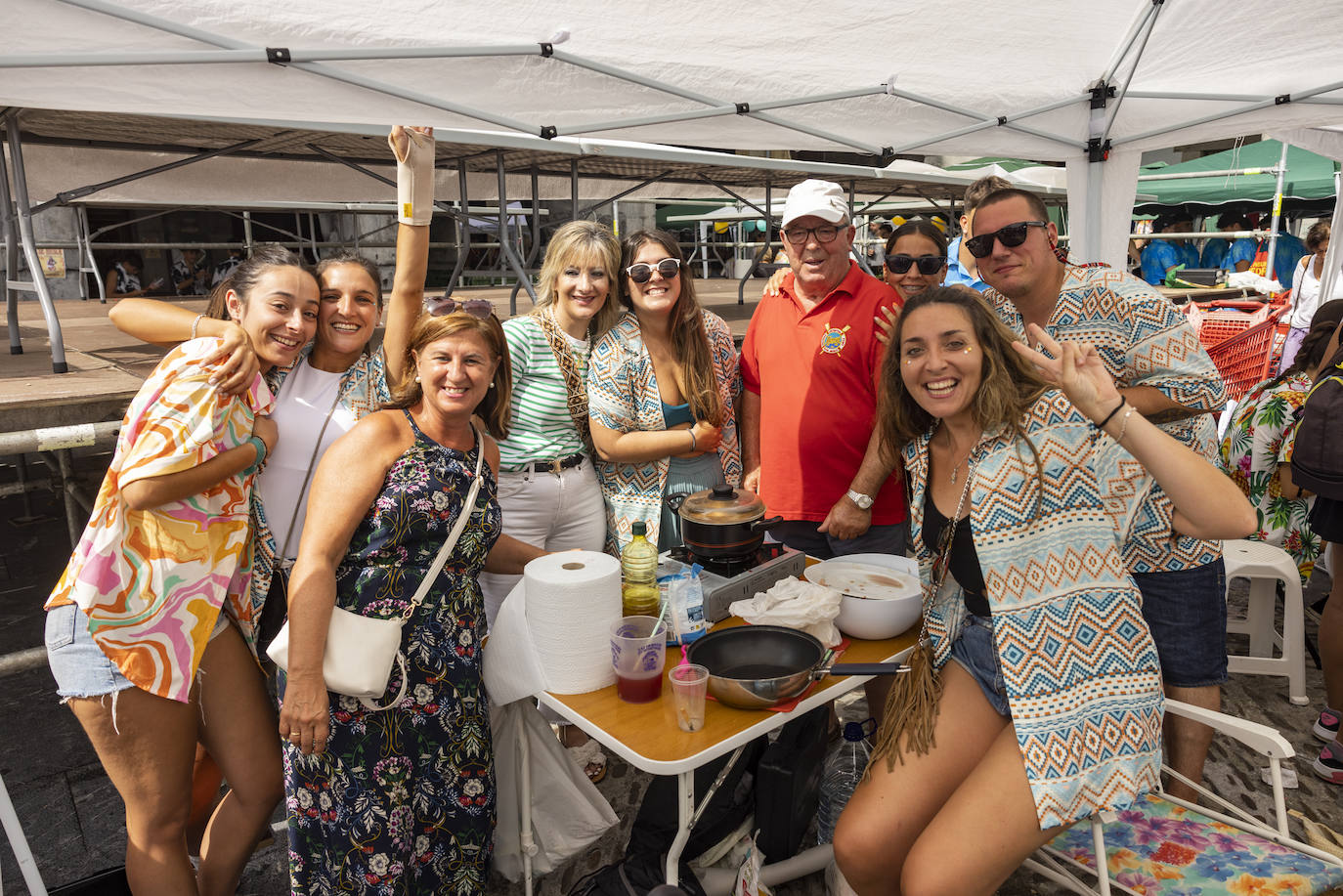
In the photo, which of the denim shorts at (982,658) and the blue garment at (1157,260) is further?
→ the blue garment at (1157,260)

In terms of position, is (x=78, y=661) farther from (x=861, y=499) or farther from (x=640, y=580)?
(x=861, y=499)

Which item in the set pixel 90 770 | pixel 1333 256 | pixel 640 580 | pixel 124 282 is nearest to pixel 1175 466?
pixel 640 580

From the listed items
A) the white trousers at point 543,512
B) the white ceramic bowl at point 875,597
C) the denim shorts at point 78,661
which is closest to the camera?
the denim shorts at point 78,661

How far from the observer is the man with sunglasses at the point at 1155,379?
2537 millimetres

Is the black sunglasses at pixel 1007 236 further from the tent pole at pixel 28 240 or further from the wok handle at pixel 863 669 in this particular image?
the tent pole at pixel 28 240

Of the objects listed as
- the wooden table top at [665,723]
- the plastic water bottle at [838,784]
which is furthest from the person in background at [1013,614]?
the plastic water bottle at [838,784]

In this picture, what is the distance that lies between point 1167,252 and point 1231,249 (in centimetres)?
147

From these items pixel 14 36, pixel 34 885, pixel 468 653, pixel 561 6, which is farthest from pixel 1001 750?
pixel 14 36

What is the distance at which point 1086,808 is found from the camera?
200 centimetres

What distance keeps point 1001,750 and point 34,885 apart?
264 cm

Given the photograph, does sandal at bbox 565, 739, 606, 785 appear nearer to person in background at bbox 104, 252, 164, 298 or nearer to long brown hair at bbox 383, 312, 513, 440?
long brown hair at bbox 383, 312, 513, 440

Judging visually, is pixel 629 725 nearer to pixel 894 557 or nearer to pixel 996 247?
pixel 894 557

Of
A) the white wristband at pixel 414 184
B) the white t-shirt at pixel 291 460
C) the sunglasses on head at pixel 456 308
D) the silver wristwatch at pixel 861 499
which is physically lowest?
the silver wristwatch at pixel 861 499

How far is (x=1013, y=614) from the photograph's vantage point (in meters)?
2.16
